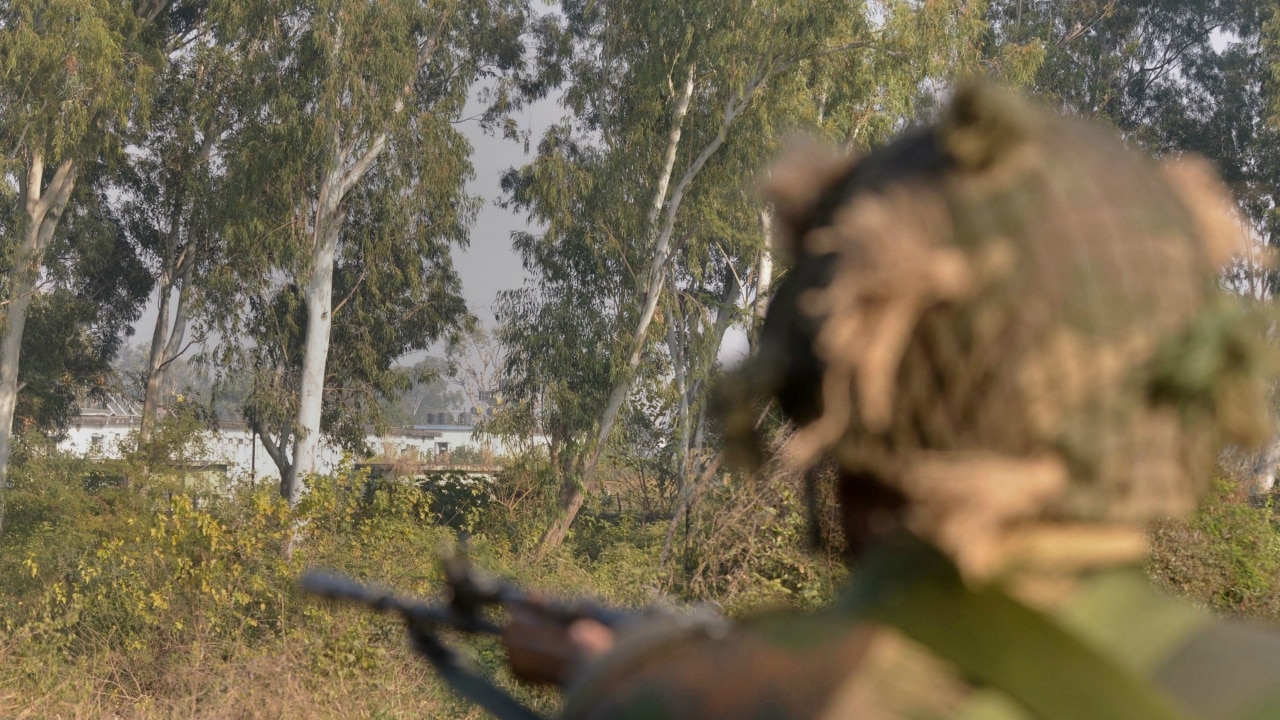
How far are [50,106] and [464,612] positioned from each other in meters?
13.6

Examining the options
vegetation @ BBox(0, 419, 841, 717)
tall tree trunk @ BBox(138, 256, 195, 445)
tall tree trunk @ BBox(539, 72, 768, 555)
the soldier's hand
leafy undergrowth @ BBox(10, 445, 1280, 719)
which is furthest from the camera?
tall tree trunk @ BBox(138, 256, 195, 445)

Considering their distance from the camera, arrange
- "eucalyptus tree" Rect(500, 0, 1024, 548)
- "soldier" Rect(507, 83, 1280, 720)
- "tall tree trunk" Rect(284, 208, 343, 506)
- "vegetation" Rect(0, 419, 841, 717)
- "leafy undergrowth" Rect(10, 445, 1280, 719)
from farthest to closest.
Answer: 1. "tall tree trunk" Rect(284, 208, 343, 506)
2. "eucalyptus tree" Rect(500, 0, 1024, 548)
3. "vegetation" Rect(0, 419, 841, 717)
4. "leafy undergrowth" Rect(10, 445, 1280, 719)
5. "soldier" Rect(507, 83, 1280, 720)

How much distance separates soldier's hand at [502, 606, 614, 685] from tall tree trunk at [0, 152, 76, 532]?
15027 mm

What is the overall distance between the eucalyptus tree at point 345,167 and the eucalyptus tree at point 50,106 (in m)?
1.64

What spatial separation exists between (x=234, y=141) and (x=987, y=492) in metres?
15.6

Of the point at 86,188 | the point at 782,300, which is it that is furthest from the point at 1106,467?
the point at 86,188

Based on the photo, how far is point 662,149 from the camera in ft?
44.2

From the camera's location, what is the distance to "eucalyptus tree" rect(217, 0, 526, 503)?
12805 millimetres

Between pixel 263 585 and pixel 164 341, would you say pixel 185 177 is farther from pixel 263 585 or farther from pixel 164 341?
pixel 263 585

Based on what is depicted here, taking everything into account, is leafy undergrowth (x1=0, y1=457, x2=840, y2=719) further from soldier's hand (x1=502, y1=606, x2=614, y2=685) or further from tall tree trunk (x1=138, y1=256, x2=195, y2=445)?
tall tree trunk (x1=138, y1=256, x2=195, y2=445)

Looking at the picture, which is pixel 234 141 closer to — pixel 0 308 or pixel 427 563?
pixel 0 308

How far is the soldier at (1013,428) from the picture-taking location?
442 mm

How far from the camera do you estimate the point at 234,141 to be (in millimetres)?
14617

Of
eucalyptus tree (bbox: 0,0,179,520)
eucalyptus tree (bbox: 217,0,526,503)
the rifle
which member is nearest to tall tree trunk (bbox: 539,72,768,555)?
eucalyptus tree (bbox: 217,0,526,503)
